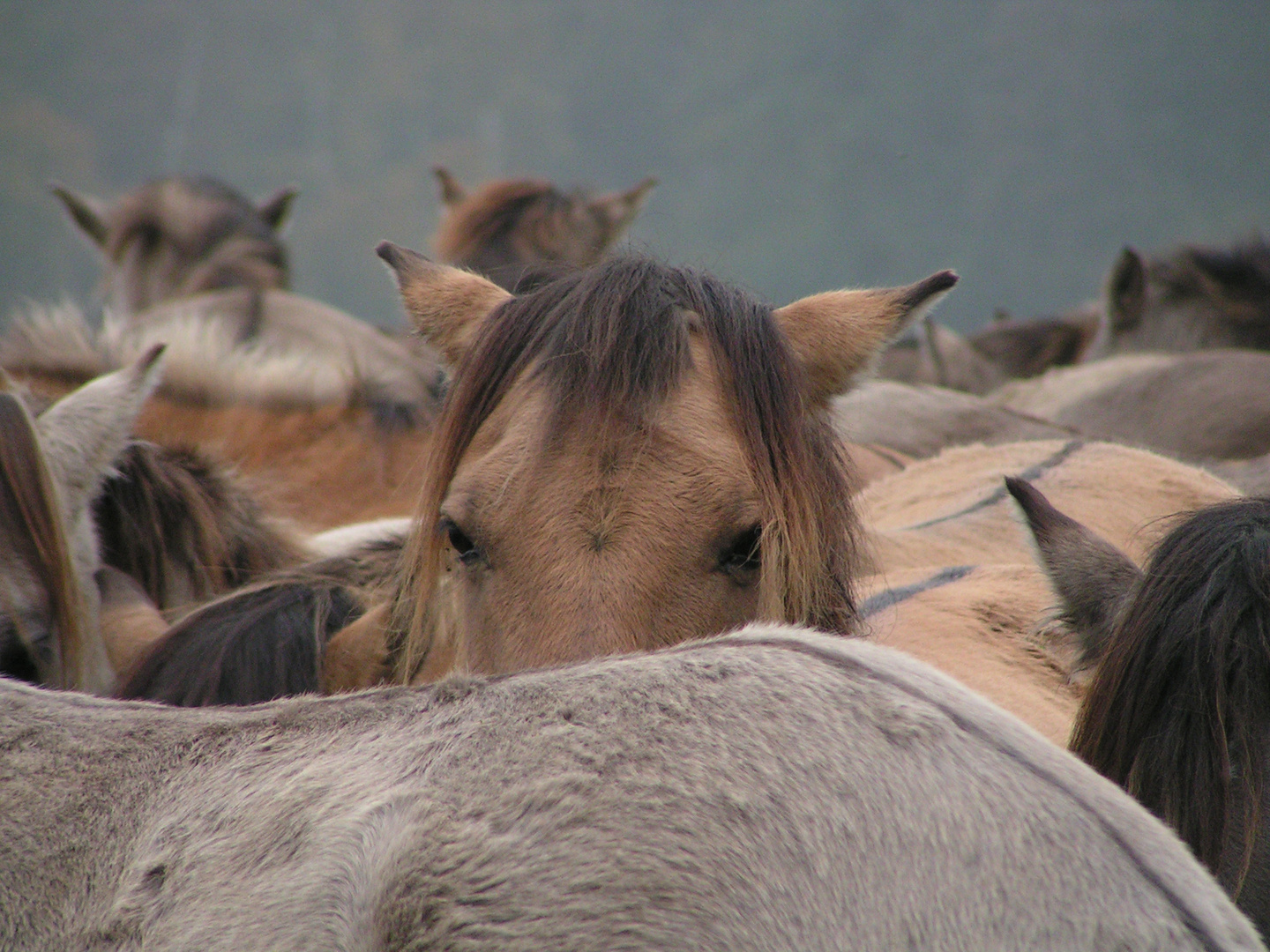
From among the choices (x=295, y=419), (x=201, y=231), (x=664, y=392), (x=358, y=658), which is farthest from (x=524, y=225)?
(x=664, y=392)

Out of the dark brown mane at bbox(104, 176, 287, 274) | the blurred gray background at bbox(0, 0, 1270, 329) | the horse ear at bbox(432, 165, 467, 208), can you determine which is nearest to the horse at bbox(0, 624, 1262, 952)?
the horse ear at bbox(432, 165, 467, 208)

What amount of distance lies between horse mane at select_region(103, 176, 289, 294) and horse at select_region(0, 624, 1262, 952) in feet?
20.1

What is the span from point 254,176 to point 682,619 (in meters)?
29.0

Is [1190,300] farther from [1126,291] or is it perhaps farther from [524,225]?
[524,225]

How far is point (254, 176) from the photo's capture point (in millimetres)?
27406

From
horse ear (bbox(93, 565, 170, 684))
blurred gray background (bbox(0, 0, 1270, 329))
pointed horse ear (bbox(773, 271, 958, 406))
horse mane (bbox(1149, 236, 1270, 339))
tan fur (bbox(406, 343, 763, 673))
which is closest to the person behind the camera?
tan fur (bbox(406, 343, 763, 673))

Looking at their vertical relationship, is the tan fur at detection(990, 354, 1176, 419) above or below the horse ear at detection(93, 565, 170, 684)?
below

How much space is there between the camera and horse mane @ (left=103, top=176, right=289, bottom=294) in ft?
21.8

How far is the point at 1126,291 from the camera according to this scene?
23.0ft

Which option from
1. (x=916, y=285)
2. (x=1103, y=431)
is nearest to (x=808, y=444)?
(x=916, y=285)

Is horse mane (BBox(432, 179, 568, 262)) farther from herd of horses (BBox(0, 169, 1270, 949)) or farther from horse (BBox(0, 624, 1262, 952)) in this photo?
horse (BBox(0, 624, 1262, 952))

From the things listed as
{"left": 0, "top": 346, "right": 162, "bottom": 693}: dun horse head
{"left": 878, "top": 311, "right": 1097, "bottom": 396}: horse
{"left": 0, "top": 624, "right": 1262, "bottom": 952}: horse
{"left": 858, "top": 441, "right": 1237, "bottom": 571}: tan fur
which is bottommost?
{"left": 878, "top": 311, "right": 1097, "bottom": 396}: horse

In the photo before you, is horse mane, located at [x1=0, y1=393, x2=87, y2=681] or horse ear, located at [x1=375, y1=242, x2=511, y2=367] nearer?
horse mane, located at [x1=0, y1=393, x2=87, y2=681]

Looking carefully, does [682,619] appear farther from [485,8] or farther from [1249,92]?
[485,8]
